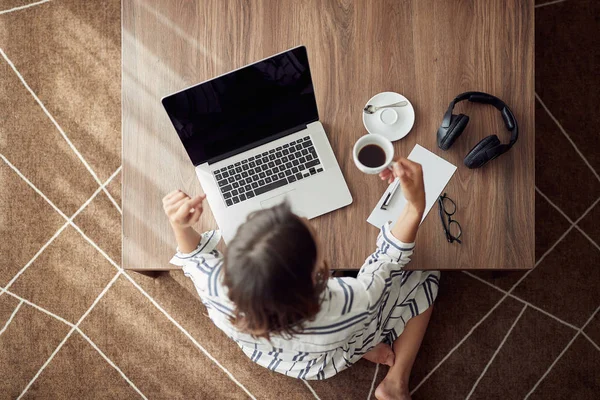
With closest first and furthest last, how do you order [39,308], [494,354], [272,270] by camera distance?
[272,270] < [494,354] < [39,308]

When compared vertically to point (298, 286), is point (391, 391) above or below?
below

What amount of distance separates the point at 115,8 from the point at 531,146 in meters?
1.67

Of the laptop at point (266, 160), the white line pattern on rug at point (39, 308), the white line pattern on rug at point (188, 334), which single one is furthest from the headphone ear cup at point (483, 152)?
the white line pattern on rug at point (39, 308)

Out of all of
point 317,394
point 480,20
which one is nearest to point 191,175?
point 480,20

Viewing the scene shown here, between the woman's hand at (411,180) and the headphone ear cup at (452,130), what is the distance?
14 cm

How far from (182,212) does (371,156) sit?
463 mm

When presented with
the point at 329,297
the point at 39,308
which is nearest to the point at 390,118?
the point at 329,297

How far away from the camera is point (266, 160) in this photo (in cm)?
124

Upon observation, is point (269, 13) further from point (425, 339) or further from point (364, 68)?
point (425, 339)

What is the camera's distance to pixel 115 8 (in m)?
1.99

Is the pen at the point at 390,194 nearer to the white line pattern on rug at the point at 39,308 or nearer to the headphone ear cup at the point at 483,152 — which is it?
the headphone ear cup at the point at 483,152

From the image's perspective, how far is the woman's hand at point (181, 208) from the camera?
3.68 feet

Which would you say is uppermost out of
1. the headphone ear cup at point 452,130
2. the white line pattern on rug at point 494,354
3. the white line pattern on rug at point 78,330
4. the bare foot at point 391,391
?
the headphone ear cup at point 452,130

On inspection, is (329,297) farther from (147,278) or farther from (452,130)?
(147,278)
